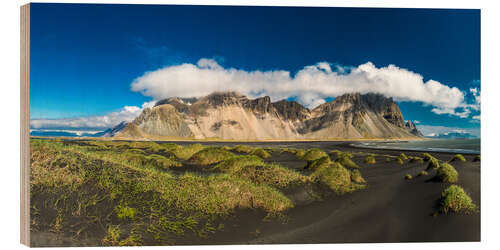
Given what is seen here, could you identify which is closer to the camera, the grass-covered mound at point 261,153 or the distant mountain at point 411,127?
the distant mountain at point 411,127

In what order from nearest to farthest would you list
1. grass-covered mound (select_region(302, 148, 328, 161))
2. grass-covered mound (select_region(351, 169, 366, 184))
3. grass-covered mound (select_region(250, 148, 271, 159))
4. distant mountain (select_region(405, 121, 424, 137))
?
1. grass-covered mound (select_region(351, 169, 366, 184))
2. distant mountain (select_region(405, 121, 424, 137))
3. grass-covered mound (select_region(250, 148, 271, 159))
4. grass-covered mound (select_region(302, 148, 328, 161))

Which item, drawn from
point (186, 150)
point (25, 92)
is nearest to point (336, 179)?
point (186, 150)

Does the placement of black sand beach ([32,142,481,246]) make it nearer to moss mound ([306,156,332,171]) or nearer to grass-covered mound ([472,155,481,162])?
grass-covered mound ([472,155,481,162])

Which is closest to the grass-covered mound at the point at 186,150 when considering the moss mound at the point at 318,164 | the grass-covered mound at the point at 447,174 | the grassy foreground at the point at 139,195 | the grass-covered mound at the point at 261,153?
the grass-covered mound at the point at 261,153

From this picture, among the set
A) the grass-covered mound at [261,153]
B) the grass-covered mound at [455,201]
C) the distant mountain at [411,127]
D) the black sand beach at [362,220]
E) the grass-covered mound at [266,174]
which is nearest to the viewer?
the black sand beach at [362,220]

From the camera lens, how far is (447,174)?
4430mm

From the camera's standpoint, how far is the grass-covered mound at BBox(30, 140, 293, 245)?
129 inches

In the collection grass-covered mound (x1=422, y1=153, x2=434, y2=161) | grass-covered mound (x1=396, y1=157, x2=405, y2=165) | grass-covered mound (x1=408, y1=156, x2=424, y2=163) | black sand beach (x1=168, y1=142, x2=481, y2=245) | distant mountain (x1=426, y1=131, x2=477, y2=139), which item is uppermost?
distant mountain (x1=426, y1=131, x2=477, y2=139)

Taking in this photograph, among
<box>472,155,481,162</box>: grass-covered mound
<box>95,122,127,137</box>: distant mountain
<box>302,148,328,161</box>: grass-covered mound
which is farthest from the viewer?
<box>302,148,328,161</box>: grass-covered mound

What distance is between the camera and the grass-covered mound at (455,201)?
376 cm

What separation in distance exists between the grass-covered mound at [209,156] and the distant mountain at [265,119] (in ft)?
2.78

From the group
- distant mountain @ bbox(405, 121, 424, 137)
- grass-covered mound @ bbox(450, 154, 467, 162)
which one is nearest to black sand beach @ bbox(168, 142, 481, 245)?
grass-covered mound @ bbox(450, 154, 467, 162)

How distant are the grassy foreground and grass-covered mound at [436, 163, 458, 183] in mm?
1734

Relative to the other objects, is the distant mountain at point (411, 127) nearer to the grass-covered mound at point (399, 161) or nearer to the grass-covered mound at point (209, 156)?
the grass-covered mound at point (399, 161)
